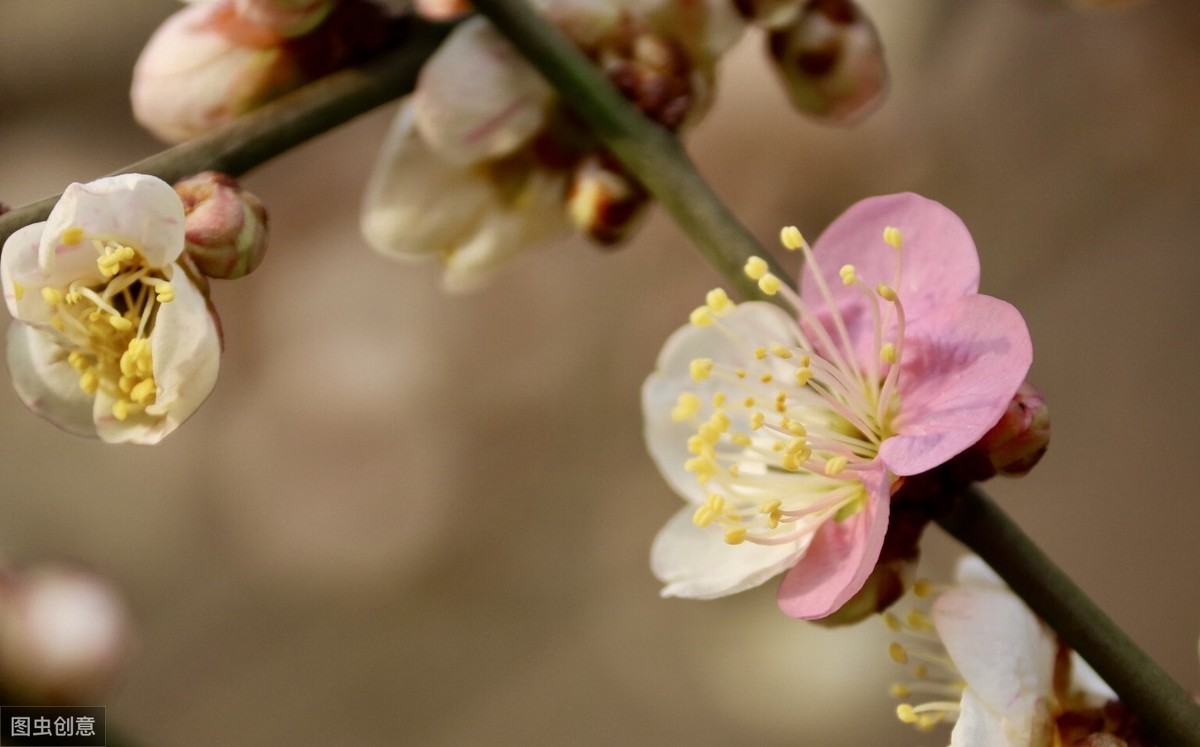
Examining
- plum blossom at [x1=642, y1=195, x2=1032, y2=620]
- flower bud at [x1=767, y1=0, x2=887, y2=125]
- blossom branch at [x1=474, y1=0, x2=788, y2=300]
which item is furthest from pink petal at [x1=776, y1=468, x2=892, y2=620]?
flower bud at [x1=767, y1=0, x2=887, y2=125]

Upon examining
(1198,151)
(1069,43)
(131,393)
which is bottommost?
(131,393)

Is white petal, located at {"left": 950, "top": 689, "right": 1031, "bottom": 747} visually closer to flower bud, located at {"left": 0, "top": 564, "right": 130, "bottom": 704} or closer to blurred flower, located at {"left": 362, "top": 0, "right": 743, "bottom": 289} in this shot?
blurred flower, located at {"left": 362, "top": 0, "right": 743, "bottom": 289}

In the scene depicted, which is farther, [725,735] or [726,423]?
[725,735]

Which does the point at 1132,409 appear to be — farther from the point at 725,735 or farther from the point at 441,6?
the point at 441,6

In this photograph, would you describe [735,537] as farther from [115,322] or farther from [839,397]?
[115,322]

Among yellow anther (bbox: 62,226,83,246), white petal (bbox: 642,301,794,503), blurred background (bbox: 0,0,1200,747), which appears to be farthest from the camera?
blurred background (bbox: 0,0,1200,747)

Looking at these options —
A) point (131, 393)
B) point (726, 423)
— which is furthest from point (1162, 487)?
point (131, 393)

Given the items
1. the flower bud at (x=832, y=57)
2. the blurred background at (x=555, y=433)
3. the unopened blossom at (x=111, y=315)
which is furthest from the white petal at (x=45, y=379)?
the blurred background at (x=555, y=433)
